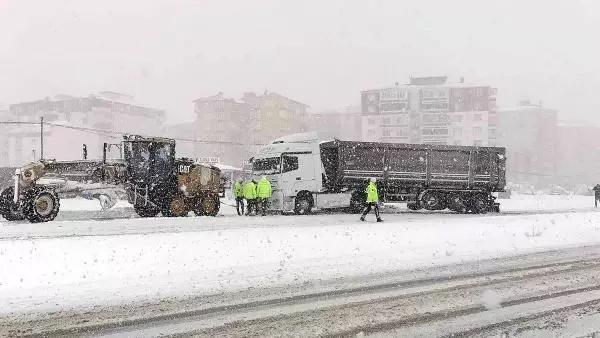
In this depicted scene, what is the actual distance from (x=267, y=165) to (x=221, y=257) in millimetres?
13838

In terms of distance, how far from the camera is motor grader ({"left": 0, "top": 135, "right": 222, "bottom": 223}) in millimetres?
19281

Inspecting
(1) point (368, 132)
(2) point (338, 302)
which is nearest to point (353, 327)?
(2) point (338, 302)

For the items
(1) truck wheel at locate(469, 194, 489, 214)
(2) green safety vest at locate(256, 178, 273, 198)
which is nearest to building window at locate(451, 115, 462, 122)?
(1) truck wheel at locate(469, 194, 489, 214)

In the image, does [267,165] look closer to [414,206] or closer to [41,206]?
[414,206]

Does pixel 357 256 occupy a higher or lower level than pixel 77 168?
lower

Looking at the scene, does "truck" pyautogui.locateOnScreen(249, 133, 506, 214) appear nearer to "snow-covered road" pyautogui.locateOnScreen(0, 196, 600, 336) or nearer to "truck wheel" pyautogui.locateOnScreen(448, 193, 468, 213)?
"truck wheel" pyautogui.locateOnScreen(448, 193, 468, 213)

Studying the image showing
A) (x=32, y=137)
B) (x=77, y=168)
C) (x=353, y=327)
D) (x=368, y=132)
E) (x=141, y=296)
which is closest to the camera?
(x=353, y=327)

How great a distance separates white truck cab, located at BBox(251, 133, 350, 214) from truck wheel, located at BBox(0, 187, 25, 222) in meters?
10.6

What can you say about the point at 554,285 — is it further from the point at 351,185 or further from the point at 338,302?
the point at 351,185

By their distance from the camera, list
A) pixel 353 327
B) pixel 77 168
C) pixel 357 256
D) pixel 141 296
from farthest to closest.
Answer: pixel 77 168, pixel 357 256, pixel 141 296, pixel 353 327

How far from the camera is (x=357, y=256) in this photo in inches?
511

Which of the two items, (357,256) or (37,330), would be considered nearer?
(37,330)

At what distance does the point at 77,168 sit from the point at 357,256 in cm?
1250

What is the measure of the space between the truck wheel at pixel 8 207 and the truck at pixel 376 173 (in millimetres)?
10622
